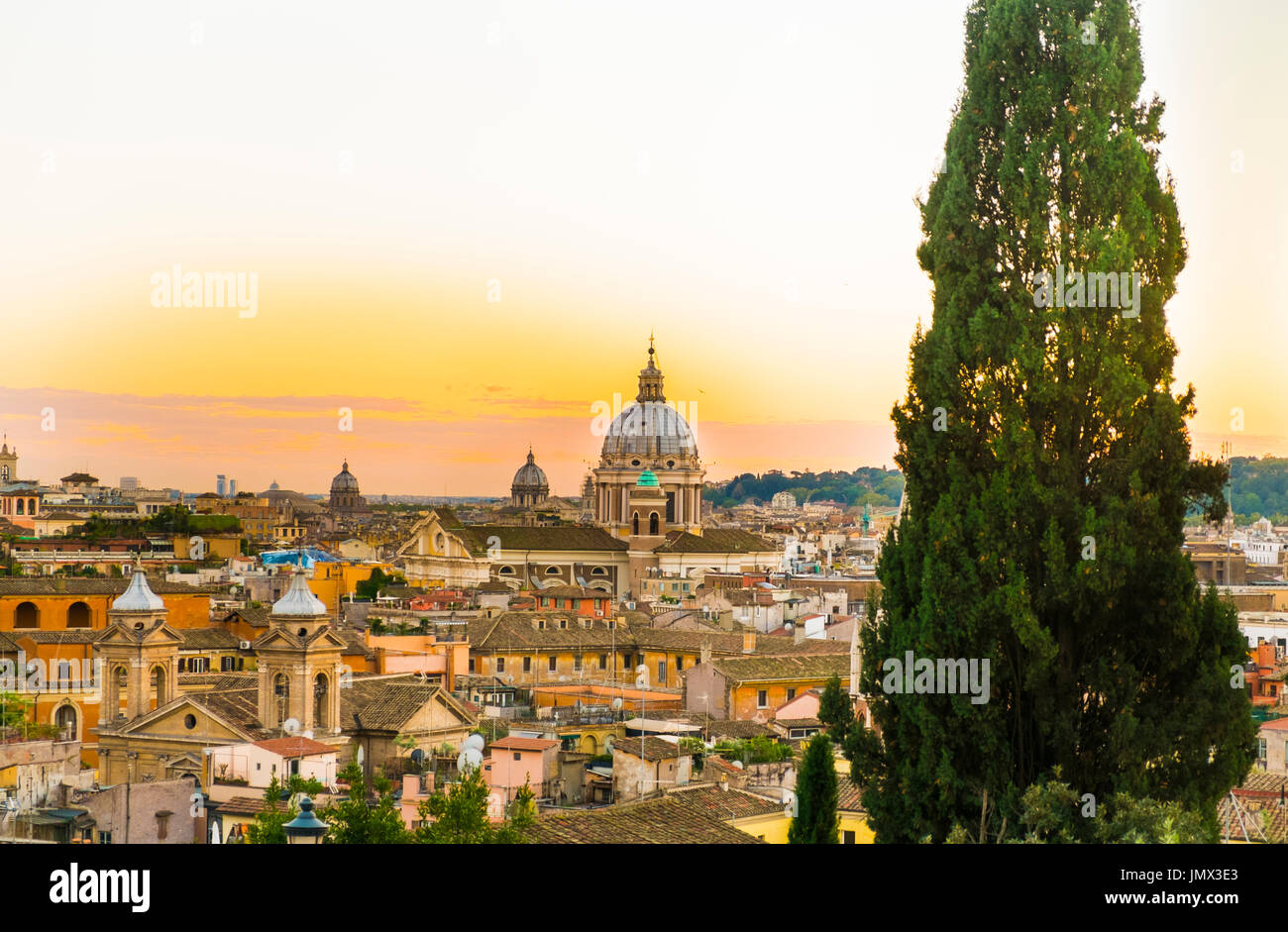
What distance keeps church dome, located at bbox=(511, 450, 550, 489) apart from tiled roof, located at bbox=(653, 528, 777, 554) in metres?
19.8

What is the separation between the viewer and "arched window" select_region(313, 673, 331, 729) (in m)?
13.4

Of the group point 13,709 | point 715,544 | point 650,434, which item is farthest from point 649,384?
point 13,709

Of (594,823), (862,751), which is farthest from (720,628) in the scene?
(862,751)

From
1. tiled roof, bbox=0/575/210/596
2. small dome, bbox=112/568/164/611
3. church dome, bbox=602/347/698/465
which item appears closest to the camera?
small dome, bbox=112/568/164/611

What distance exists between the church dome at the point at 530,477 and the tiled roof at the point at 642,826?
55978mm

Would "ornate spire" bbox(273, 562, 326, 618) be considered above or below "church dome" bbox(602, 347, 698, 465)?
below

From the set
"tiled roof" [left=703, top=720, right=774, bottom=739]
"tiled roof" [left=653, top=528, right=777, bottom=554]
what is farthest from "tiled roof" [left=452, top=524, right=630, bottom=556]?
"tiled roof" [left=703, top=720, right=774, bottom=739]

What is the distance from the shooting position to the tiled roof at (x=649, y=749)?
11.7 m

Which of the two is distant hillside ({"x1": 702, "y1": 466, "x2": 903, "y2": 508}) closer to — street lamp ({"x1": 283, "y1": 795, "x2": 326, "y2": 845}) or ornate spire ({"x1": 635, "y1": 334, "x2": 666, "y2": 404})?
ornate spire ({"x1": 635, "y1": 334, "x2": 666, "y2": 404})

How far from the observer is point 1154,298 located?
5875mm

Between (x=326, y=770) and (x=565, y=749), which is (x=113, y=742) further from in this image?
(x=565, y=749)

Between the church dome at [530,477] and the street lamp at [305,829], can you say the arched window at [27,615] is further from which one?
the church dome at [530,477]

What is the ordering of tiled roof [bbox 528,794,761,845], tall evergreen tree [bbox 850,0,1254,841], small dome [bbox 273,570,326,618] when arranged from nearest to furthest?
tall evergreen tree [bbox 850,0,1254,841] → tiled roof [bbox 528,794,761,845] → small dome [bbox 273,570,326,618]

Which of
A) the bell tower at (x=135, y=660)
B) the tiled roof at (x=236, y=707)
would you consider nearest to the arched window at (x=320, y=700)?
the tiled roof at (x=236, y=707)
